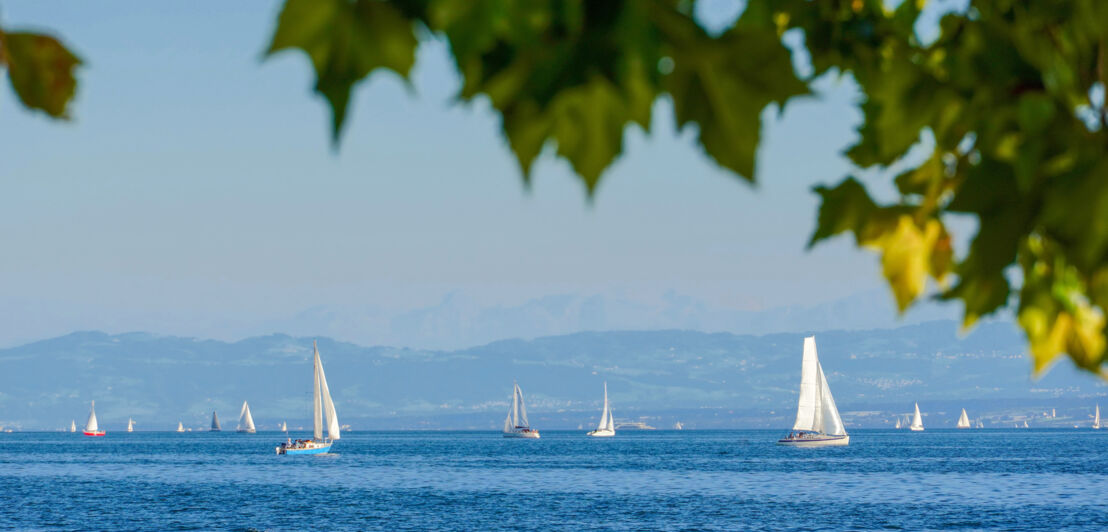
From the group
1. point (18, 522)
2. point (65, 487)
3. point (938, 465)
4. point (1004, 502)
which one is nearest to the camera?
point (18, 522)

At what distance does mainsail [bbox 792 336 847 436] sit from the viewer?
148 meters

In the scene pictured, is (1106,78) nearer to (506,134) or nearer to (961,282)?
(961,282)

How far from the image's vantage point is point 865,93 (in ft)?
12.8

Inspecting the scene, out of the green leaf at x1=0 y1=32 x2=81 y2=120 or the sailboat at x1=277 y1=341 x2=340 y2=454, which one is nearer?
the green leaf at x1=0 y1=32 x2=81 y2=120

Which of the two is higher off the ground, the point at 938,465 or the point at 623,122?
the point at 623,122

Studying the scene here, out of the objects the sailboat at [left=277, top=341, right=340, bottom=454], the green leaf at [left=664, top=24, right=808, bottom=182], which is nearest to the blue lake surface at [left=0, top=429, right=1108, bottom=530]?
the sailboat at [left=277, top=341, right=340, bottom=454]

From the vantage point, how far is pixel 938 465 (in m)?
157

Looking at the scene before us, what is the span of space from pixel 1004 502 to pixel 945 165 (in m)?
98.5

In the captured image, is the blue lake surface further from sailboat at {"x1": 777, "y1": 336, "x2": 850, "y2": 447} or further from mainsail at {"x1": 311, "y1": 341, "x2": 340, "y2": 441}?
mainsail at {"x1": 311, "y1": 341, "x2": 340, "y2": 441}

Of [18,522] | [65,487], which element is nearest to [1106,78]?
[18,522]

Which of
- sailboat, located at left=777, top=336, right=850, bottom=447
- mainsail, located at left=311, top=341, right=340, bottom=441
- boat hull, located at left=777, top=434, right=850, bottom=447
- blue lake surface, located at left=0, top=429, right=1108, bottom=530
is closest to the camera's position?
blue lake surface, located at left=0, top=429, right=1108, bottom=530

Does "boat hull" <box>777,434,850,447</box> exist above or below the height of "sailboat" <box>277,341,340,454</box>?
below

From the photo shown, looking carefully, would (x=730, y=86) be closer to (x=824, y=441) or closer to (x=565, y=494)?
(x=565, y=494)

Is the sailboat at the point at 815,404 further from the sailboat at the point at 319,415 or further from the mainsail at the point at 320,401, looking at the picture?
the sailboat at the point at 319,415
